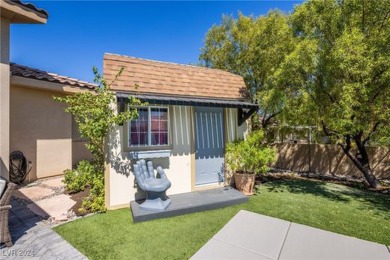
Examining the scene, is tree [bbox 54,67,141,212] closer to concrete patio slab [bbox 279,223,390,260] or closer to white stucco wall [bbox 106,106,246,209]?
white stucco wall [bbox 106,106,246,209]

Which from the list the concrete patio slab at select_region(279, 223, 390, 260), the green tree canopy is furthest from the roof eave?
the concrete patio slab at select_region(279, 223, 390, 260)

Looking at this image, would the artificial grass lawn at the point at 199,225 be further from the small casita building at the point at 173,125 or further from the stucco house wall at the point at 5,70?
the stucco house wall at the point at 5,70

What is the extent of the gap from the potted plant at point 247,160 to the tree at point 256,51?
2.63 meters

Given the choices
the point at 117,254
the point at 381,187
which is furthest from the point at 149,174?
the point at 381,187

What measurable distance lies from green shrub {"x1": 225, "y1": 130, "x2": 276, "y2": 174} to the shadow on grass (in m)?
1.38

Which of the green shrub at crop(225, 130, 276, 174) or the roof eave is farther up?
the roof eave

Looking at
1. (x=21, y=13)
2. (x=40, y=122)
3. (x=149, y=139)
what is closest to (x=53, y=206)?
(x=149, y=139)

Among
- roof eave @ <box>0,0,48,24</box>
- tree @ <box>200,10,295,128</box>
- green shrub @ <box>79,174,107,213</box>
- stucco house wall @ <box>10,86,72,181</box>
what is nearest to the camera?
roof eave @ <box>0,0,48,24</box>

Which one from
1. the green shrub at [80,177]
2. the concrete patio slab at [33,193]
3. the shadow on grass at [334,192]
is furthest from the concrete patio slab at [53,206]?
the shadow on grass at [334,192]

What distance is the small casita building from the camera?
21.4ft

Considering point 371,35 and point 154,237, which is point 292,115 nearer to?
point 371,35

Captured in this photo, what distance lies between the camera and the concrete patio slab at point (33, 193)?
287 inches

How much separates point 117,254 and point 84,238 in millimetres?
1139

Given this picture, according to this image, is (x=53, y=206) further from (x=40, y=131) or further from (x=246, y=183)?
(x=246, y=183)
